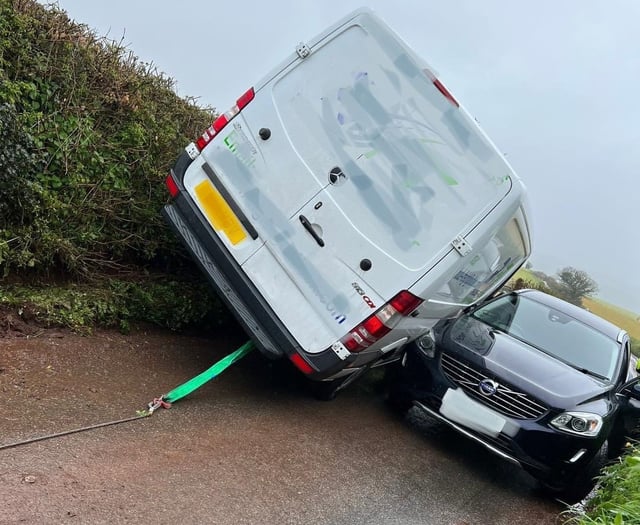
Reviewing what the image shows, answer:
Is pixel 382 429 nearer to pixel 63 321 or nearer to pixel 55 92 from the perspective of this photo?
pixel 63 321

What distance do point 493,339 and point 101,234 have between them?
3.72 meters

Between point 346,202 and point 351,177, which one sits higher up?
point 351,177

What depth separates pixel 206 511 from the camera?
3.23 m

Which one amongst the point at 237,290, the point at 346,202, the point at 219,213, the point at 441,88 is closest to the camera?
the point at 441,88

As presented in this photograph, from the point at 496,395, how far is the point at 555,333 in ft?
4.88

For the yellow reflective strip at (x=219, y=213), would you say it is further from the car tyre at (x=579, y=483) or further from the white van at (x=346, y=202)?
the car tyre at (x=579, y=483)

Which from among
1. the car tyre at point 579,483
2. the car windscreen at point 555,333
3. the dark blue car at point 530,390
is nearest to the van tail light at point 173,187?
the dark blue car at point 530,390

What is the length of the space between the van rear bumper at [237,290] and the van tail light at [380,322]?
0.16m

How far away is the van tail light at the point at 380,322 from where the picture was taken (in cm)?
404

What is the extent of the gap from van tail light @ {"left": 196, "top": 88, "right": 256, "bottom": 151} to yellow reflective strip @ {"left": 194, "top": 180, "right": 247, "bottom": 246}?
1.08 ft

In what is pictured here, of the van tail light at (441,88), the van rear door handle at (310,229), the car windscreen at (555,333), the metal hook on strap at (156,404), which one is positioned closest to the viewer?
the metal hook on strap at (156,404)

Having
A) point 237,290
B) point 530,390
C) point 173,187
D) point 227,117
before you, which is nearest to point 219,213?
point 173,187

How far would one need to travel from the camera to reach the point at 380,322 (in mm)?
4055

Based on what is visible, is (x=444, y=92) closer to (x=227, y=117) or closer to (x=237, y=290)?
(x=227, y=117)
